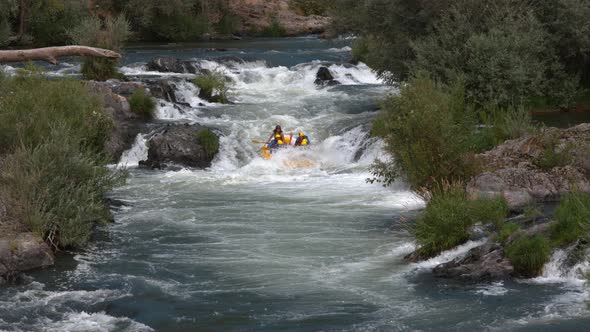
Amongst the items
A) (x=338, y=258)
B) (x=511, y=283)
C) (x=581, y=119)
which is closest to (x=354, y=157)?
(x=581, y=119)

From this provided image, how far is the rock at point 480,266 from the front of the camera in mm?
13883

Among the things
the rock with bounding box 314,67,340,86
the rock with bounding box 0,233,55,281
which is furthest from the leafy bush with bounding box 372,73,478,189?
the rock with bounding box 314,67,340,86

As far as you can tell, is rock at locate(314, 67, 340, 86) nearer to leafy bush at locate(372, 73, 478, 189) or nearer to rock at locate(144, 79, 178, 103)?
rock at locate(144, 79, 178, 103)

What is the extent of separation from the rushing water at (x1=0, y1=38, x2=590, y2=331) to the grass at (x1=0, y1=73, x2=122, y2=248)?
0.61m

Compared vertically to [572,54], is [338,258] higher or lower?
lower

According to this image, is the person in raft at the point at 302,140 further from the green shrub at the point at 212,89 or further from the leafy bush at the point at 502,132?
the green shrub at the point at 212,89

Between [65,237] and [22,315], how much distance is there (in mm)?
3313

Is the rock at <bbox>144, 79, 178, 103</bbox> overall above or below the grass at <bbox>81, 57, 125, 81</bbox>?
below

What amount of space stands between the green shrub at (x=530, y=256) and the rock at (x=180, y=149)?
12209 mm

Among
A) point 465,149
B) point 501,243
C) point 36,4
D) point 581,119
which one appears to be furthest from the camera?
point 36,4

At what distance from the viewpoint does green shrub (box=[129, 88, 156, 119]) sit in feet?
92.4

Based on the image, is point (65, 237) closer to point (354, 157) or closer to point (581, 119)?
point (354, 157)

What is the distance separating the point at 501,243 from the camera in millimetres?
14477

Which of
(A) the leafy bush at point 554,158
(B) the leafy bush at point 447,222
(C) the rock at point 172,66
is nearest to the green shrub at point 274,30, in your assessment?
(C) the rock at point 172,66
